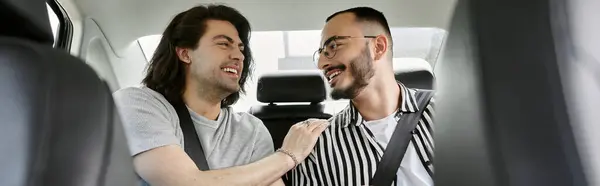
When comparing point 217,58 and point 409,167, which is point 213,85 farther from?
point 409,167

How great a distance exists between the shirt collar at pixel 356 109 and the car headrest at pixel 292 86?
0.84 ft

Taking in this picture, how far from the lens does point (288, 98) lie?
1.82 m

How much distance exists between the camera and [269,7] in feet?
5.63

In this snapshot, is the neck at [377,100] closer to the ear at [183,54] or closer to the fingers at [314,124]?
the fingers at [314,124]

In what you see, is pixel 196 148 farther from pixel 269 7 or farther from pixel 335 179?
pixel 269 7

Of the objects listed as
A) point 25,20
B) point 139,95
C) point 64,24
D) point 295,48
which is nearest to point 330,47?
point 295,48

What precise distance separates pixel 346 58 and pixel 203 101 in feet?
1.22

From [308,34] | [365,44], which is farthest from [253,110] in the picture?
[365,44]

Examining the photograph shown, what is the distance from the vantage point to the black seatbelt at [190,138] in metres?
1.34

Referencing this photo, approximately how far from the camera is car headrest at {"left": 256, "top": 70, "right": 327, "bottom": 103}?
1777 mm

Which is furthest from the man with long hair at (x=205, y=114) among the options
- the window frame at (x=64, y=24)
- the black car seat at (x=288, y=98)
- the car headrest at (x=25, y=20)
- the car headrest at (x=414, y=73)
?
the car headrest at (x=25, y=20)

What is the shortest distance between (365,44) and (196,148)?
521 mm

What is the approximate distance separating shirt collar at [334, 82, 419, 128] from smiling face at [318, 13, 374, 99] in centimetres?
4

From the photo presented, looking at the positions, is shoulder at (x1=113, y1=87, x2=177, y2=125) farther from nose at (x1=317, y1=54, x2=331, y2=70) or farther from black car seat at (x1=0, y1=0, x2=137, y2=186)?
black car seat at (x1=0, y1=0, x2=137, y2=186)
